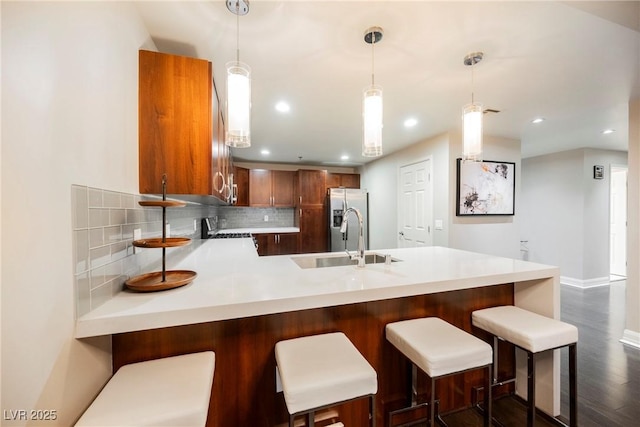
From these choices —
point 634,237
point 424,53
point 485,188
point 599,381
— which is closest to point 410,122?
point 424,53

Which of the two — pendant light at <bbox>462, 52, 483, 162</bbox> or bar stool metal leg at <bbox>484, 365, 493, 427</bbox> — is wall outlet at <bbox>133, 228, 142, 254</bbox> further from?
pendant light at <bbox>462, 52, 483, 162</bbox>

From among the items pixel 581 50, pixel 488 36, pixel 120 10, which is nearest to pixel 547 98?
pixel 581 50

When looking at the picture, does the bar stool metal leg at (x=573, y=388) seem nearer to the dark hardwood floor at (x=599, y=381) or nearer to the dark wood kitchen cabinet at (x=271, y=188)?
the dark hardwood floor at (x=599, y=381)

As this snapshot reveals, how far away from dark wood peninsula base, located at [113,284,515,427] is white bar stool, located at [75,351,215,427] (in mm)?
118

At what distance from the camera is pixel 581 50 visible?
167cm

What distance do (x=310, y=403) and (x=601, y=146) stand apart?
5.82m

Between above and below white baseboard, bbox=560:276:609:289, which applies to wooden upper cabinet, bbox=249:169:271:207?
above

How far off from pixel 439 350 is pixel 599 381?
1.86 meters

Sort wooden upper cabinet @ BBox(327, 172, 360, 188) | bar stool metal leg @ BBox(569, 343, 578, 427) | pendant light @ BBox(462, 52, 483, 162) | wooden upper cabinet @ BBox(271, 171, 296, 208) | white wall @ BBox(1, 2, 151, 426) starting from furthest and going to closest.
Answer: wooden upper cabinet @ BBox(327, 172, 360, 188)
wooden upper cabinet @ BBox(271, 171, 296, 208)
pendant light @ BBox(462, 52, 483, 162)
bar stool metal leg @ BBox(569, 343, 578, 427)
white wall @ BBox(1, 2, 151, 426)

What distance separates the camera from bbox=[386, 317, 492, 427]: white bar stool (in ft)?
3.45

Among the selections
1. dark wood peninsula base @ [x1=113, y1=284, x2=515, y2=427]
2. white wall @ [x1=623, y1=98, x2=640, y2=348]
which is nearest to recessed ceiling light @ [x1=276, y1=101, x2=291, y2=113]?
dark wood peninsula base @ [x1=113, y1=284, x2=515, y2=427]

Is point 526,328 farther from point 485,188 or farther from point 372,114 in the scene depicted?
point 485,188

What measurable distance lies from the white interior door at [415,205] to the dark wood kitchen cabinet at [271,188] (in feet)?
7.26

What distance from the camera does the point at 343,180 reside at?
217 inches
